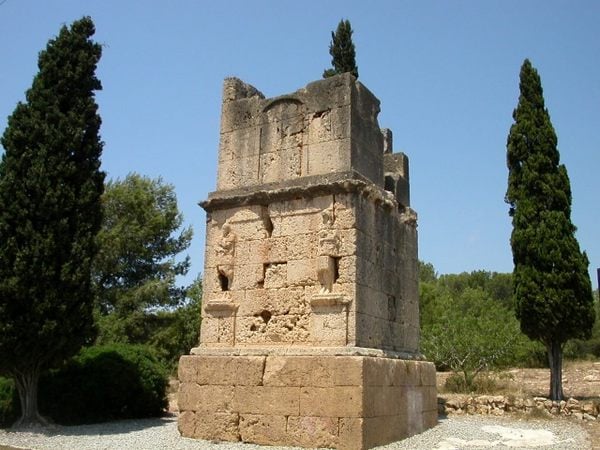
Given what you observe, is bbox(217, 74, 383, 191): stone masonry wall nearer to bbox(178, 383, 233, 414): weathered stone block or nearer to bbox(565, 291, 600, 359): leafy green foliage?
bbox(178, 383, 233, 414): weathered stone block

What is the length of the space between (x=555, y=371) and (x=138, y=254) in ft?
53.4

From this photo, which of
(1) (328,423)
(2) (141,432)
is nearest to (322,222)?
(1) (328,423)

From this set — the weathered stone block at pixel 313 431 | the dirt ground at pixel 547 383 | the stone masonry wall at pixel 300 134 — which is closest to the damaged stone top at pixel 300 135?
the stone masonry wall at pixel 300 134

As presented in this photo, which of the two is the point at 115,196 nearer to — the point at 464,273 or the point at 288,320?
the point at 288,320

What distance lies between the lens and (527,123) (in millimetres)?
15594

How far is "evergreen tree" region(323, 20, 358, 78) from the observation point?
62.0ft

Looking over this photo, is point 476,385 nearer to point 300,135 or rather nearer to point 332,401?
point 332,401

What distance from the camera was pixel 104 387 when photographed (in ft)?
38.3

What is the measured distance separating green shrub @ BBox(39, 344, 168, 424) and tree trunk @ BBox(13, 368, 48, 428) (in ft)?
2.43

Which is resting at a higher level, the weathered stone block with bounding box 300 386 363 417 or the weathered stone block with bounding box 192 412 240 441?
the weathered stone block with bounding box 300 386 363 417

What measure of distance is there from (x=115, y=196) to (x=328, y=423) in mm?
18818

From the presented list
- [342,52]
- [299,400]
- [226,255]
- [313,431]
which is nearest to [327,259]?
[226,255]

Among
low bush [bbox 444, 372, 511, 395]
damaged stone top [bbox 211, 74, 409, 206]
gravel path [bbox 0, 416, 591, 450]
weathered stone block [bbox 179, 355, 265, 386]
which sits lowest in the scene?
gravel path [bbox 0, 416, 591, 450]

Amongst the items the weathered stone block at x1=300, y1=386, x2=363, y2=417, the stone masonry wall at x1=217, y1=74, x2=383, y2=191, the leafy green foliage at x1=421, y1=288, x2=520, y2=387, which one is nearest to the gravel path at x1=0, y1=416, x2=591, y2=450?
the weathered stone block at x1=300, y1=386, x2=363, y2=417
